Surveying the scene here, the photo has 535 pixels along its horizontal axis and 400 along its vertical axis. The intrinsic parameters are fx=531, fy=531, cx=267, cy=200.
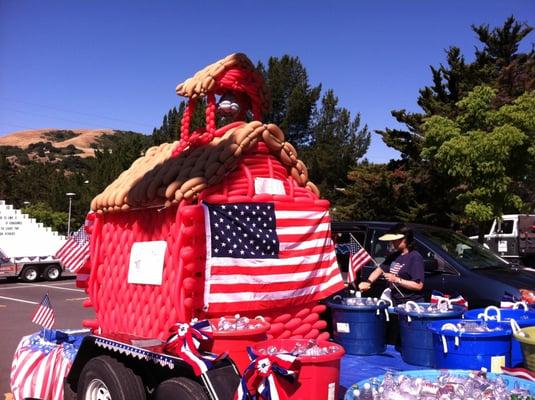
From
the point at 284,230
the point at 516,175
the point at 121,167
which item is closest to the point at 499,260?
the point at 284,230

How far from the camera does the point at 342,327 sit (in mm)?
5105

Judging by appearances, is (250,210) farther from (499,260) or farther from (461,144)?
(461,144)

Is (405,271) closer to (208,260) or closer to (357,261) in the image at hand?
(357,261)

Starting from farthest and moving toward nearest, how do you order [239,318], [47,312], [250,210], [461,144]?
[461,144] → [47,312] → [250,210] → [239,318]

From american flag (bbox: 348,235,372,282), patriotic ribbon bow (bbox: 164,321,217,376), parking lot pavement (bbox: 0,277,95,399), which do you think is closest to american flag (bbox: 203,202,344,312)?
patriotic ribbon bow (bbox: 164,321,217,376)

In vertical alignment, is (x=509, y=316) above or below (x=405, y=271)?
below

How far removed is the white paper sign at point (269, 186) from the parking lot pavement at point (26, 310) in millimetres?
4091

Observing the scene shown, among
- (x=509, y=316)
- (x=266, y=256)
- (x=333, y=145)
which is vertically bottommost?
(x=509, y=316)

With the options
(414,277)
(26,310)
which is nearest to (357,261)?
(414,277)

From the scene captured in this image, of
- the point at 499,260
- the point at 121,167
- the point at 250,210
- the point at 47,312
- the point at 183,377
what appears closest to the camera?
the point at 183,377

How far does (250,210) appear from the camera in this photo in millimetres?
4434

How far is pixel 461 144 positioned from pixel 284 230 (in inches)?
467

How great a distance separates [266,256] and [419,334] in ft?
4.69

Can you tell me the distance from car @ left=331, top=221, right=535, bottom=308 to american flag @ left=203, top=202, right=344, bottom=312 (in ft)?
3.42
